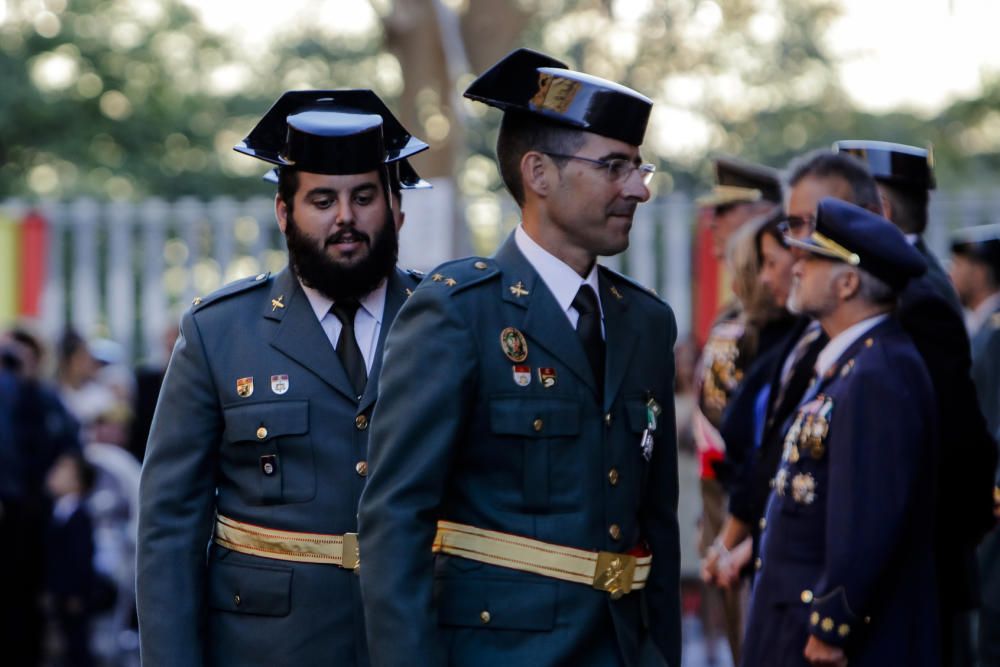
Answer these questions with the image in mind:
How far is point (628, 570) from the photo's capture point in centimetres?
352

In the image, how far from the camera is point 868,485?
169 inches

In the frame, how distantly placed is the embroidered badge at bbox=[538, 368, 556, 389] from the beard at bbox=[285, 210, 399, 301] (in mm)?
802

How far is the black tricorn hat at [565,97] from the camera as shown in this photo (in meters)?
3.51

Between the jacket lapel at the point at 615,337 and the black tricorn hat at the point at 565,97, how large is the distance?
0.33m

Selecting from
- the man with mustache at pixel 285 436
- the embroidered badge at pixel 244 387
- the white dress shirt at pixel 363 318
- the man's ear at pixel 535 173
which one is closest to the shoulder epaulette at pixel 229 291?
the man with mustache at pixel 285 436

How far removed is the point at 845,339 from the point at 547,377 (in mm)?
1356

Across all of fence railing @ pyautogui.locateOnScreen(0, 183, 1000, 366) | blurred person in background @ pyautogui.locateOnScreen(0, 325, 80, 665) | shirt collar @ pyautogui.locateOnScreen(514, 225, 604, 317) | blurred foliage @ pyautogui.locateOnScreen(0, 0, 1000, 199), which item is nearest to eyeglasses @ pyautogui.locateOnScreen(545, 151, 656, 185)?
shirt collar @ pyautogui.locateOnScreen(514, 225, 604, 317)

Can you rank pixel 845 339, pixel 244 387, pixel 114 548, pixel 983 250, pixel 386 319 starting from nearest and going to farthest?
pixel 244 387, pixel 386 319, pixel 845 339, pixel 983 250, pixel 114 548

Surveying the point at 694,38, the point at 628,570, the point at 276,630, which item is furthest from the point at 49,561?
the point at 694,38

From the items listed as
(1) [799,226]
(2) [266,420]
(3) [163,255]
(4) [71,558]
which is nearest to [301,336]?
(2) [266,420]

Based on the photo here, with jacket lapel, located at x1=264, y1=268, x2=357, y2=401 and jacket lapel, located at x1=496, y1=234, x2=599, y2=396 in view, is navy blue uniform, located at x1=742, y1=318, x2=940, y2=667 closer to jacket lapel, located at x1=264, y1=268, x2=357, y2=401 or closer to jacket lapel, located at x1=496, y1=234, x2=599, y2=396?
jacket lapel, located at x1=496, y1=234, x2=599, y2=396

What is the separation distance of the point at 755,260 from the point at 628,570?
2.40 metres

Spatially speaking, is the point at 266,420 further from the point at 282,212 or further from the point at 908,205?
the point at 908,205

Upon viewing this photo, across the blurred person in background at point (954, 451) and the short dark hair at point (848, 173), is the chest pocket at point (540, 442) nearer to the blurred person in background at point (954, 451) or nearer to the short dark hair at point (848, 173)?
the blurred person in background at point (954, 451)
